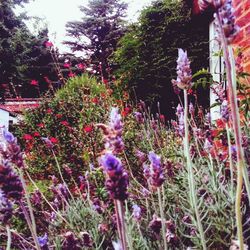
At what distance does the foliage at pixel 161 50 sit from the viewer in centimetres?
1122

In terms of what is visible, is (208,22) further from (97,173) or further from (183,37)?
(183,37)

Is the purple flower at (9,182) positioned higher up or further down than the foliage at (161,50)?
further down

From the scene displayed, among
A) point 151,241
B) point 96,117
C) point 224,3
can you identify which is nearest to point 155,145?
point 96,117

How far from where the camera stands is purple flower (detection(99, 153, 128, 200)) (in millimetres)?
928

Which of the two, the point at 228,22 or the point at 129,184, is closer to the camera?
the point at 228,22

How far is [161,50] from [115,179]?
10769 mm

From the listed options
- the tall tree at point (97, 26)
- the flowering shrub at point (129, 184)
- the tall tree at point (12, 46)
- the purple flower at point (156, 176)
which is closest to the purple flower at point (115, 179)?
the flowering shrub at point (129, 184)

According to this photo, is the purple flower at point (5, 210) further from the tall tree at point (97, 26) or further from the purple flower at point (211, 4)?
the tall tree at point (97, 26)

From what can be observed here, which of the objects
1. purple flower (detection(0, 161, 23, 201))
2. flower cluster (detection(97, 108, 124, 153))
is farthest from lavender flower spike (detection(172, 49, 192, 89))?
purple flower (detection(0, 161, 23, 201))

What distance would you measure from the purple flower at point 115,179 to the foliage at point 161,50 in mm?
9997

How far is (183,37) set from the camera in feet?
37.5

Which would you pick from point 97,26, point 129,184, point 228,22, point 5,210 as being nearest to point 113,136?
point 228,22

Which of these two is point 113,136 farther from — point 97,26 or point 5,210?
point 97,26

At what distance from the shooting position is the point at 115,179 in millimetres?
949
